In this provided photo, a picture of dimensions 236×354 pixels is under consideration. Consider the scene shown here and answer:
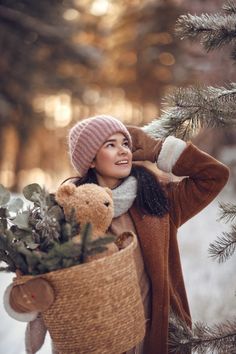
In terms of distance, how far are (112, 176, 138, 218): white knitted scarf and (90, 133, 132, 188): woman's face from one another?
0.16 feet

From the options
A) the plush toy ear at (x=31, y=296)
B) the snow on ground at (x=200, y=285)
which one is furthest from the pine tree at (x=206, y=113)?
the snow on ground at (x=200, y=285)

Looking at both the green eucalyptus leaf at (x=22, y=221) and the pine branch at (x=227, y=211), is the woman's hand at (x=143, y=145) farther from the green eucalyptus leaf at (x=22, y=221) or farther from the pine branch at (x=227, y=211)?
the green eucalyptus leaf at (x=22, y=221)

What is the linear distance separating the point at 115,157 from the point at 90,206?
0.99 ft

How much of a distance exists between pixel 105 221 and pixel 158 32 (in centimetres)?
1114

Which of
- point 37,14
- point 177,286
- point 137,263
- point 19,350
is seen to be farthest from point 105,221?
point 37,14

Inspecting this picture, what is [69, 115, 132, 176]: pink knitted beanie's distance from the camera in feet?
6.95

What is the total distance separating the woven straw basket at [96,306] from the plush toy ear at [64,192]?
0.30 meters

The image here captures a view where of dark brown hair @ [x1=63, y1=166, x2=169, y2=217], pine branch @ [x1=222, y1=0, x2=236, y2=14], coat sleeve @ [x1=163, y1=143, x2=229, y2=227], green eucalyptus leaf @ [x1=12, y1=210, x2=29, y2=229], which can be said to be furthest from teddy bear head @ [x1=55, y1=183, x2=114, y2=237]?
pine branch @ [x1=222, y1=0, x2=236, y2=14]

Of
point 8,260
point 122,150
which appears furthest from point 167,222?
point 8,260

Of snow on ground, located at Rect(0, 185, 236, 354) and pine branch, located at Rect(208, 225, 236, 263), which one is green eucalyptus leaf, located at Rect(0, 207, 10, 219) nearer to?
pine branch, located at Rect(208, 225, 236, 263)

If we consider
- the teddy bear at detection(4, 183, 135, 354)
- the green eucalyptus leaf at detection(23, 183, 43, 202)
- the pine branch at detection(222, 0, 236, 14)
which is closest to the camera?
the teddy bear at detection(4, 183, 135, 354)

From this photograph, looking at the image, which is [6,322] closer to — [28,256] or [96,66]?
[28,256]

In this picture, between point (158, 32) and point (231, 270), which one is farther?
point (158, 32)

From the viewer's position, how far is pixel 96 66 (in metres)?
10.2
